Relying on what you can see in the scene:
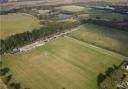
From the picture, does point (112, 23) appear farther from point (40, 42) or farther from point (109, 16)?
point (40, 42)

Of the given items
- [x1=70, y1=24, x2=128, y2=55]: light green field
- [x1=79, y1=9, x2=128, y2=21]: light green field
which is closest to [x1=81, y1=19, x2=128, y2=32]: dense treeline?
[x1=70, y1=24, x2=128, y2=55]: light green field

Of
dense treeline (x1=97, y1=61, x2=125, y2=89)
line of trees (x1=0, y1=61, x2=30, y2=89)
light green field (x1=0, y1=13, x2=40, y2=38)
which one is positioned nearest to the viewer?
dense treeline (x1=97, y1=61, x2=125, y2=89)

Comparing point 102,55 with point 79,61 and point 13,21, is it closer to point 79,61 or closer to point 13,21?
point 79,61

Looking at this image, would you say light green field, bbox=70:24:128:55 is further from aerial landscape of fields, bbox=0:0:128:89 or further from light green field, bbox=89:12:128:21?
light green field, bbox=89:12:128:21

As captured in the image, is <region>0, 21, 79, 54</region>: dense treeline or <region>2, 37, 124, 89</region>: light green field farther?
<region>0, 21, 79, 54</region>: dense treeline

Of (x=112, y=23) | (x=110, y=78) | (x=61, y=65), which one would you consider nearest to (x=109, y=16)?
(x=112, y=23)

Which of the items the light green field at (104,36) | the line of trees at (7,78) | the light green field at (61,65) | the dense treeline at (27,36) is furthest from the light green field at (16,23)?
the line of trees at (7,78)
